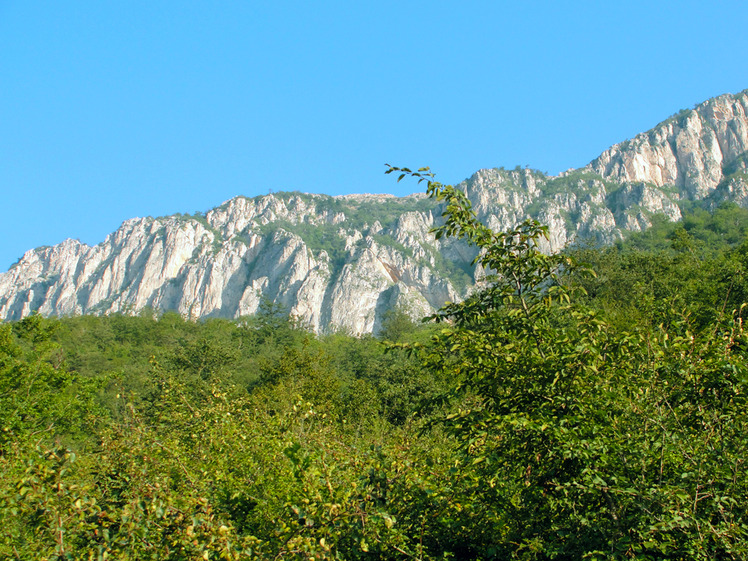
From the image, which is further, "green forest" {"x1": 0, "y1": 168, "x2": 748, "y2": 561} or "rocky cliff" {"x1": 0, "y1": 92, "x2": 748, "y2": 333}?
"rocky cliff" {"x1": 0, "y1": 92, "x2": 748, "y2": 333}

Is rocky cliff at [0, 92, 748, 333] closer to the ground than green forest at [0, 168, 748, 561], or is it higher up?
higher up

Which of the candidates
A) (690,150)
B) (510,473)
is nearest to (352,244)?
(690,150)

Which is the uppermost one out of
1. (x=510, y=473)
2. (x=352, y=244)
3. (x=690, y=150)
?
(x=690, y=150)

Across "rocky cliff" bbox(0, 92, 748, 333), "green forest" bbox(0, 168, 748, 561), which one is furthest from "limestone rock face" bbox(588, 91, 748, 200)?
"green forest" bbox(0, 168, 748, 561)

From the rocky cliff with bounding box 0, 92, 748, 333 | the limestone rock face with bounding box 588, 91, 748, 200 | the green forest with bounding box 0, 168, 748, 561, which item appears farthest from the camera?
the limestone rock face with bounding box 588, 91, 748, 200

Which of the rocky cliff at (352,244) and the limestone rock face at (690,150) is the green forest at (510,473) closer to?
the rocky cliff at (352,244)

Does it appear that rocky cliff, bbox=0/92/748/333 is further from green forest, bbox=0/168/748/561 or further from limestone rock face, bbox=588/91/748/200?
green forest, bbox=0/168/748/561

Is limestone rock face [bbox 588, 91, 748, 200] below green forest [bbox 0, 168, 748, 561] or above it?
above

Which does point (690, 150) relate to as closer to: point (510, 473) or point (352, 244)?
point (352, 244)

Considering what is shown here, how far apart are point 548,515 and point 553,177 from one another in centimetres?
17807

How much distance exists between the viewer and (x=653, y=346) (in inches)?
187

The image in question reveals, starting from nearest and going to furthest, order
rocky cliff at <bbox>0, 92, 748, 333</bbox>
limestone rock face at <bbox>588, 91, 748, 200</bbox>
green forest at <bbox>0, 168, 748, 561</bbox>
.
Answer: green forest at <bbox>0, 168, 748, 561</bbox>
rocky cliff at <bbox>0, 92, 748, 333</bbox>
limestone rock face at <bbox>588, 91, 748, 200</bbox>

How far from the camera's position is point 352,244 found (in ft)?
523

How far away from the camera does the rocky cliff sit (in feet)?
472
